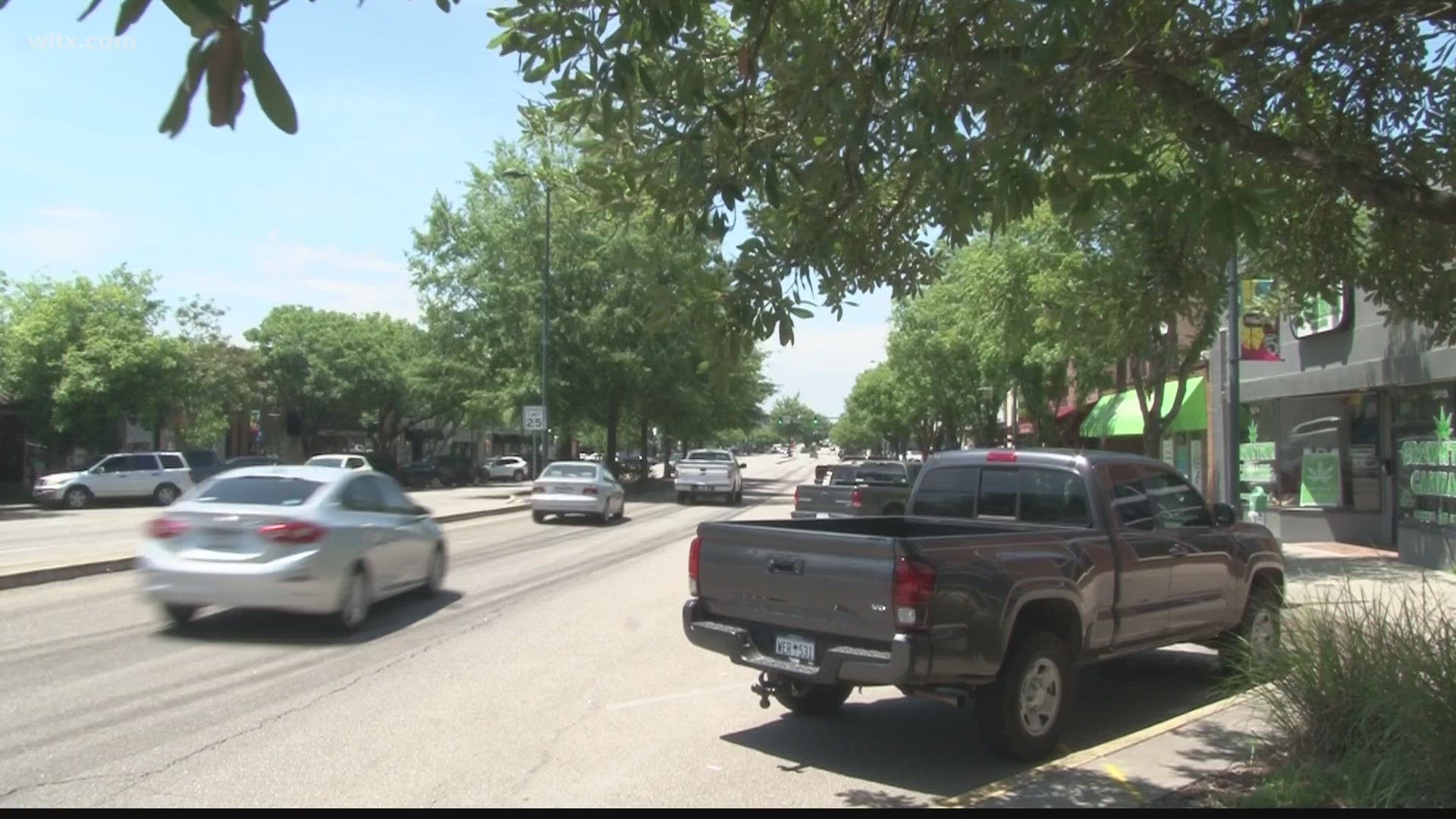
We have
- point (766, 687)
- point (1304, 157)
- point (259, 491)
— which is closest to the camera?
point (1304, 157)

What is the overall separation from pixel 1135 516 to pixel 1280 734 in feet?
6.40

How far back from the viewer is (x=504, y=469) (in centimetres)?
6081

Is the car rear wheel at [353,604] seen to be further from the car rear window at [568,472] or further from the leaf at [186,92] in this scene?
the car rear window at [568,472]

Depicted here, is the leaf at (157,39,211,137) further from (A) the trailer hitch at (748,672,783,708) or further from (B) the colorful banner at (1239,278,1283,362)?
(B) the colorful banner at (1239,278,1283,362)

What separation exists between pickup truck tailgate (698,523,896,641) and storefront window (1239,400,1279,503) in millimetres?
18011

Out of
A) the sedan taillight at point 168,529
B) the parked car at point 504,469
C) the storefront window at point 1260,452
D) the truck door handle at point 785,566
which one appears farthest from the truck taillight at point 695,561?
the parked car at point 504,469

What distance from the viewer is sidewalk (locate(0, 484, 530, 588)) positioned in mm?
13656

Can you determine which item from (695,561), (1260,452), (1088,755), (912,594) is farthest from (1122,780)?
(1260,452)

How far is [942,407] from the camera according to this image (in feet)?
149

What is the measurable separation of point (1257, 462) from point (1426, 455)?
18.6 feet

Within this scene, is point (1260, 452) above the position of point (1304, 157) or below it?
below

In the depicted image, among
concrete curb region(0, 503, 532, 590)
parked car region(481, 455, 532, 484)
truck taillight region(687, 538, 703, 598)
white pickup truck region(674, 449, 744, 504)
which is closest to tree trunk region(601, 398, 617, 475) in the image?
white pickup truck region(674, 449, 744, 504)

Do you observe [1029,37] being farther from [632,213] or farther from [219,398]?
[219,398]

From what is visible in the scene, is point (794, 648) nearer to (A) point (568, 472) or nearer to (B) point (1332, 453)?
(B) point (1332, 453)
